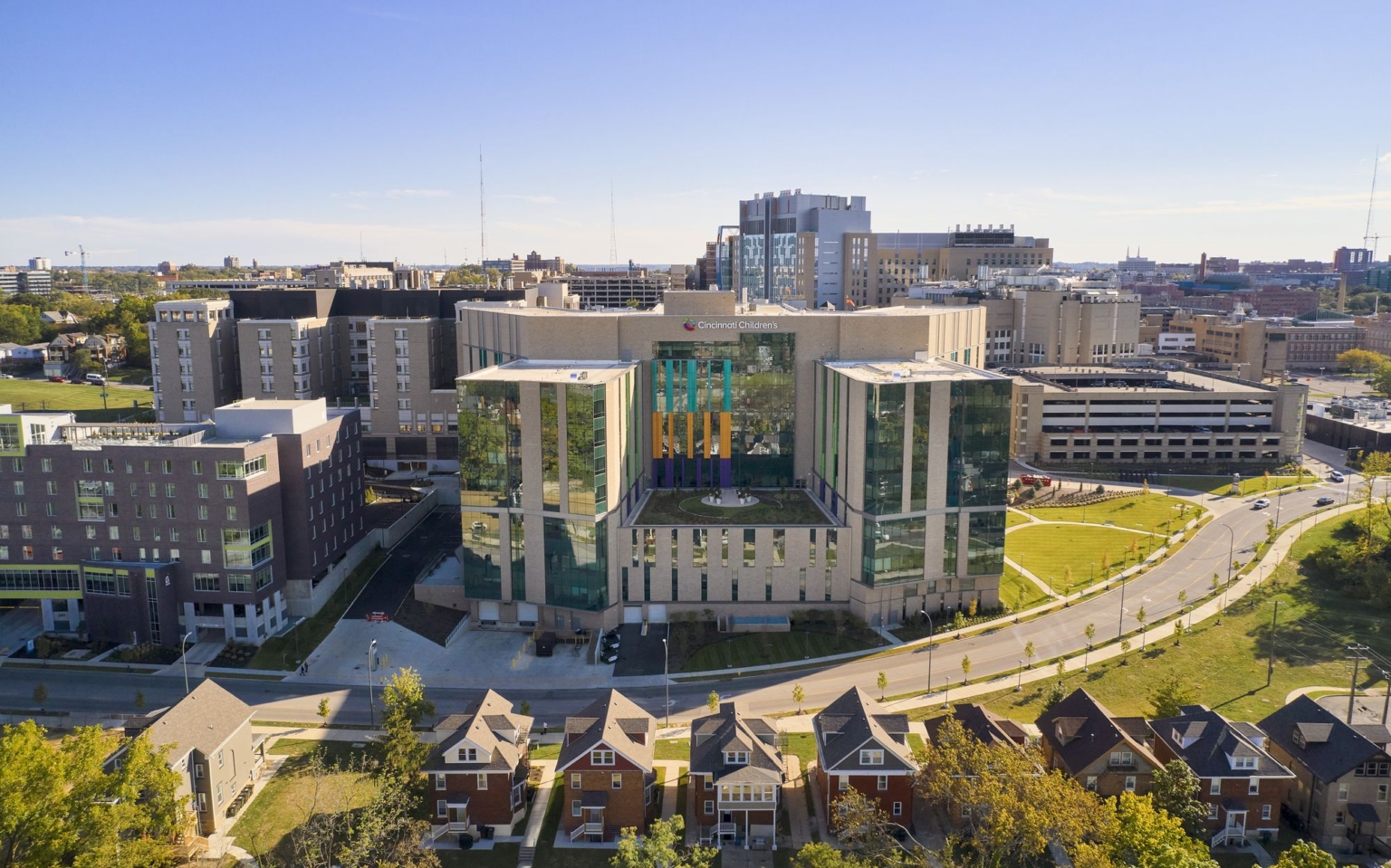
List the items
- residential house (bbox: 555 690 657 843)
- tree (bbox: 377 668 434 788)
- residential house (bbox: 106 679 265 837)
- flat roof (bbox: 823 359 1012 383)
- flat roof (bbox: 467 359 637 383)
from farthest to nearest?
flat roof (bbox: 823 359 1012 383) → flat roof (bbox: 467 359 637 383) → tree (bbox: 377 668 434 788) → residential house (bbox: 106 679 265 837) → residential house (bbox: 555 690 657 843)

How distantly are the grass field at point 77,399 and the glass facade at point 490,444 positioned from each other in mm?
106910

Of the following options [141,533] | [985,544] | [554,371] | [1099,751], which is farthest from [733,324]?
[141,533]

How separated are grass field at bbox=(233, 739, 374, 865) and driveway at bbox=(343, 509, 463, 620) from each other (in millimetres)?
28490

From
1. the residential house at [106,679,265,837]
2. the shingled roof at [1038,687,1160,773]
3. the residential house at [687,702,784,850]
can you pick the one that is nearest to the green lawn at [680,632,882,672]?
the shingled roof at [1038,687,1160,773]

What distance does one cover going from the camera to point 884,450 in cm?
9481

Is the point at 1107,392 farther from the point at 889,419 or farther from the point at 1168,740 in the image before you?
the point at 1168,740

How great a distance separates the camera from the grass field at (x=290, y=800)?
63.7 metres

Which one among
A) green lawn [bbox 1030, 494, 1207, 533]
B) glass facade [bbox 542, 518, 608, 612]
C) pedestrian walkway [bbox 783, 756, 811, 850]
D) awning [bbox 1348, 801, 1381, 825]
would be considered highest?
glass facade [bbox 542, 518, 608, 612]

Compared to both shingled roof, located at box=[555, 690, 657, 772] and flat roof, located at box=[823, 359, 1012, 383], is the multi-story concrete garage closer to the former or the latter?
flat roof, located at box=[823, 359, 1012, 383]

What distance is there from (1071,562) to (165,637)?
103853 millimetres

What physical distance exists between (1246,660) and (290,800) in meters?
87.5

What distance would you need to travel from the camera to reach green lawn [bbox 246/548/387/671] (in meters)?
90.4

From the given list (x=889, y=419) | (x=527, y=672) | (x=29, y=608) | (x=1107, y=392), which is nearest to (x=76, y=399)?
(x=29, y=608)

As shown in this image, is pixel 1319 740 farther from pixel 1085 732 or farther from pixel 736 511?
pixel 736 511
